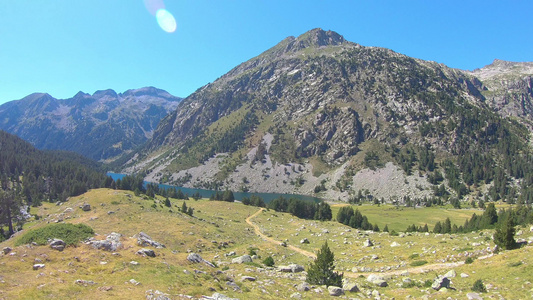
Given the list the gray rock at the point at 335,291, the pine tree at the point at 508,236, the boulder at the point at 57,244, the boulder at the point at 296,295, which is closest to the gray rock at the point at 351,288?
the gray rock at the point at 335,291

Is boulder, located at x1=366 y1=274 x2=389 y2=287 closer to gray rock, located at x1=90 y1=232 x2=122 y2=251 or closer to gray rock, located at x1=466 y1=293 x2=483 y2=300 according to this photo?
gray rock, located at x1=466 y1=293 x2=483 y2=300

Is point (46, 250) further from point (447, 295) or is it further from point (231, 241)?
point (231, 241)

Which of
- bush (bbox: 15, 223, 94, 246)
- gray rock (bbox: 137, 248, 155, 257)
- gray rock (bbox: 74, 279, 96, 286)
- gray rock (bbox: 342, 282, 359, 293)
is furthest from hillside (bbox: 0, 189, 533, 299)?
bush (bbox: 15, 223, 94, 246)

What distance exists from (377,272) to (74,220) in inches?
2149

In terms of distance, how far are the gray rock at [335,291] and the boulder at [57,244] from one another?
2112cm

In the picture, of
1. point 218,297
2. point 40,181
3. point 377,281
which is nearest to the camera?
point 218,297

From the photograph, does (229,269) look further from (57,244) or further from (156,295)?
(57,244)

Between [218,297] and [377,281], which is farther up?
[218,297]

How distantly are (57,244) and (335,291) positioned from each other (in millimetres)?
22053

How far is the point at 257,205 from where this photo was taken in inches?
4493

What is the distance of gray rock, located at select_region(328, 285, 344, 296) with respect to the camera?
22.2m

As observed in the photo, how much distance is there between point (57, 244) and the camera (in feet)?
68.2

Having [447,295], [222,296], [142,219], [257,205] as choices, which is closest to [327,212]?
[257,205]

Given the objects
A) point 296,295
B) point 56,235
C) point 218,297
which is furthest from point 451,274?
point 56,235
